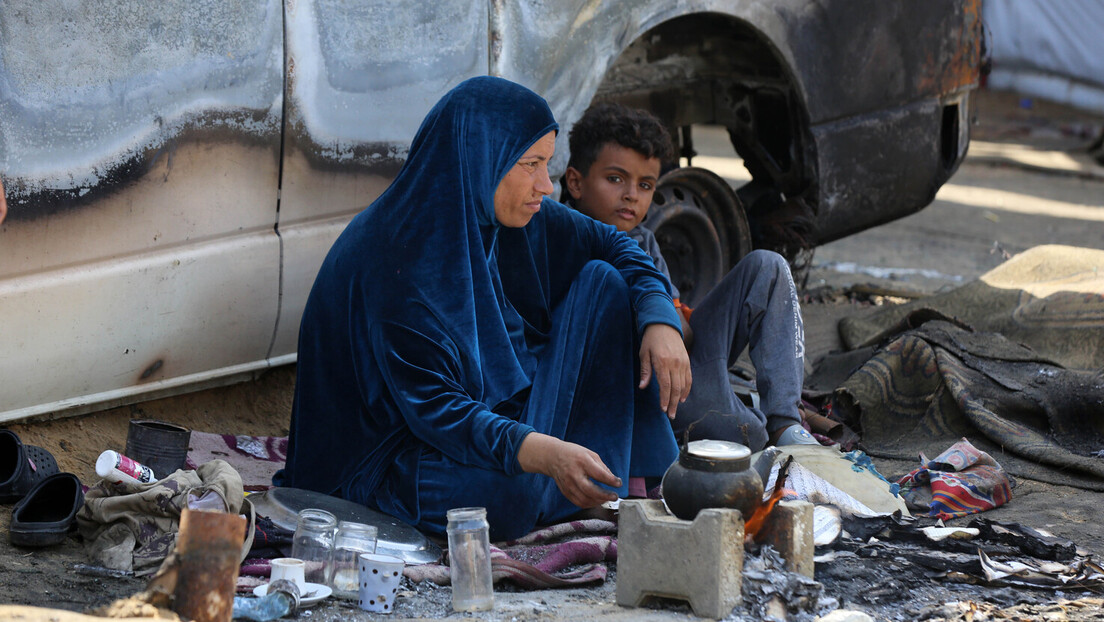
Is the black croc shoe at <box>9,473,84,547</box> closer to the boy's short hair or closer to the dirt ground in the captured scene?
the dirt ground

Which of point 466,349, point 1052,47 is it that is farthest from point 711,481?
point 1052,47

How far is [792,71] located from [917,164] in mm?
933

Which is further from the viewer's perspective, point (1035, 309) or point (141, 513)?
point (1035, 309)

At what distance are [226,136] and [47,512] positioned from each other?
1.16m

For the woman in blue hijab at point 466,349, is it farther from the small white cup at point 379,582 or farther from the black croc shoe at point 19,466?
the black croc shoe at point 19,466

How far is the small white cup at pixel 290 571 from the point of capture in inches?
98.6

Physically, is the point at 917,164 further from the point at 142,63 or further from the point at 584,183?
A: the point at 142,63

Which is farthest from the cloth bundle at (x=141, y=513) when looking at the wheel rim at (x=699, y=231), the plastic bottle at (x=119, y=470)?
the wheel rim at (x=699, y=231)

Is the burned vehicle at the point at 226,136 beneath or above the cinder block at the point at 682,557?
above

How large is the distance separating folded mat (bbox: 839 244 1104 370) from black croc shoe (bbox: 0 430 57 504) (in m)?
3.14

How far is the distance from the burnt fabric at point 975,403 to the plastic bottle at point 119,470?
2436 mm

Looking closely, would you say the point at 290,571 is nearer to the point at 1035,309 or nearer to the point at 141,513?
the point at 141,513

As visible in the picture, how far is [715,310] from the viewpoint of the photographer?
3734mm

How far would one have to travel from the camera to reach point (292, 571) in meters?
2.52
